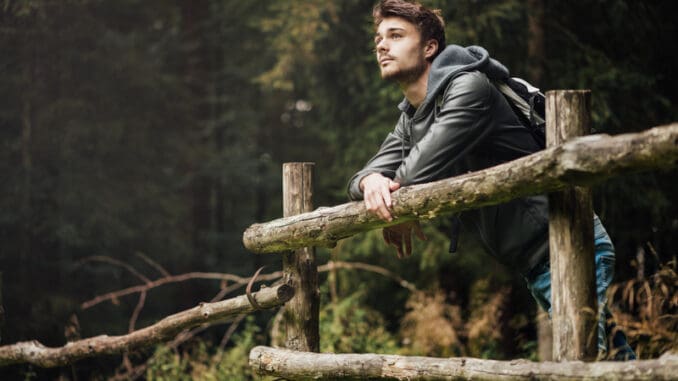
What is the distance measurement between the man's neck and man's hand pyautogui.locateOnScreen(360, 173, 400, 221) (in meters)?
0.47

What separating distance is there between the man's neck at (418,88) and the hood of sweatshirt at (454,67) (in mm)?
143

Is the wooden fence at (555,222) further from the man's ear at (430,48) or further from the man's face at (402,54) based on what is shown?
the man's ear at (430,48)

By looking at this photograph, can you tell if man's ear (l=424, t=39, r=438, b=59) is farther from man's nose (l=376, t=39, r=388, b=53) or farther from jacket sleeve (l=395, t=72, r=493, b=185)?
jacket sleeve (l=395, t=72, r=493, b=185)

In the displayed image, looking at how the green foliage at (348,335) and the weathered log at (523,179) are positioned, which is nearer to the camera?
the weathered log at (523,179)

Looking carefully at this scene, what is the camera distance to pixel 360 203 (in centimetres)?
334

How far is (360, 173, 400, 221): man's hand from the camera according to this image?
3.13m

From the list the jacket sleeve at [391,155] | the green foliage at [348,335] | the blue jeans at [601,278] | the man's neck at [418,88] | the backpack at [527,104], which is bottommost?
the green foliage at [348,335]

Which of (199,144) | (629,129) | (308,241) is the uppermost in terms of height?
(199,144)

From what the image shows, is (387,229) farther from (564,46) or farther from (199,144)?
(199,144)

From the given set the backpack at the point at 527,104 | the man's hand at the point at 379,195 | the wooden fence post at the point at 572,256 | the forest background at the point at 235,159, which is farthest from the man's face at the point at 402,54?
the forest background at the point at 235,159

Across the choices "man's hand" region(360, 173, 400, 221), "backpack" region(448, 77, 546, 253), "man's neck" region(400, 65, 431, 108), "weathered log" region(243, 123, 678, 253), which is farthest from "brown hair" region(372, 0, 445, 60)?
"weathered log" region(243, 123, 678, 253)

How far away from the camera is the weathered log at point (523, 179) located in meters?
2.27

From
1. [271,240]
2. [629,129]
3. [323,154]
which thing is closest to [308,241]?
[271,240]

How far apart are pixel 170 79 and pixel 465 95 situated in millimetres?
11382
